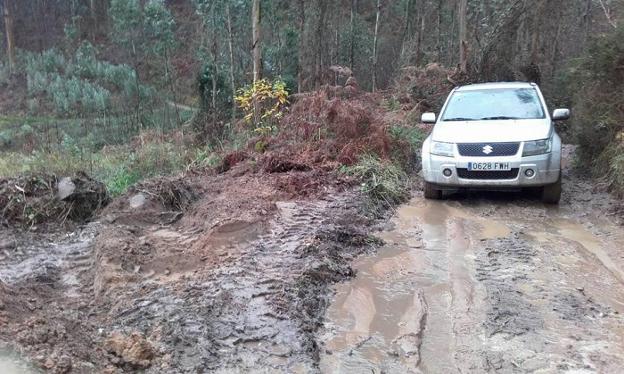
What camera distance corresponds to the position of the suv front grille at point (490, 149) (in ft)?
25.1

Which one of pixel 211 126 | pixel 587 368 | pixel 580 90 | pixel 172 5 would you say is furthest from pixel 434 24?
pixel 587 368

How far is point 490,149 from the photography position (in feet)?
25.3

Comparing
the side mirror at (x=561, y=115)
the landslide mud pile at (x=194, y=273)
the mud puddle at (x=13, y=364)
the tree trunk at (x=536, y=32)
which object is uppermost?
the tree trunk at (x=536, y=32)

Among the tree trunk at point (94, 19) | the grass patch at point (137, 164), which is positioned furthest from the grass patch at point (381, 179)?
the tree trunk at point (94, 19)

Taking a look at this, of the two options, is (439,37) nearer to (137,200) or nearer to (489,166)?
(489,166)

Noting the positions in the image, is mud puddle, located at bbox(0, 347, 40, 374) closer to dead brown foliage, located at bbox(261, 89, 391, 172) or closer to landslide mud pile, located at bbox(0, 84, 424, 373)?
landslide mud pile, located at bbox(0, 84, 424, 373)

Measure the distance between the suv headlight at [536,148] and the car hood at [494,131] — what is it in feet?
0.22

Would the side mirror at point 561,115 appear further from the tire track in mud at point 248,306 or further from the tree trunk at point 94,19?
the tree trunk at point 94,19

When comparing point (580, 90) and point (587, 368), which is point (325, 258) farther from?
point (580, 90)

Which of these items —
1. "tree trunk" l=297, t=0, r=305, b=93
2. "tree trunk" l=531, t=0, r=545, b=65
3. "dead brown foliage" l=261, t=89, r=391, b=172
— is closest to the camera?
"dead brown foliage" l=261, t=89, r=391, b=172

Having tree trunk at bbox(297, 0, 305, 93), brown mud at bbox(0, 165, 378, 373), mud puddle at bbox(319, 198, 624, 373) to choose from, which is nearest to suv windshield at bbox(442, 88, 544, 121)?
mud puddle at bbox(319, 198, 624, 373)

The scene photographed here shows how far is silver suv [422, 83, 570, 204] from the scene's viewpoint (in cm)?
763

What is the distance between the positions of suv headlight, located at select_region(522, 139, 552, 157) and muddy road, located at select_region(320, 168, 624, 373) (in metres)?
0.80

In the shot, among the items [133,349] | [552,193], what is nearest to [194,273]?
[133,349]
